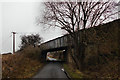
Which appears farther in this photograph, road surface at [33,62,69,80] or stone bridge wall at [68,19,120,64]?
road surface at [33,62,69,80]

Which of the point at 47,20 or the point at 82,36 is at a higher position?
the point at 47,20

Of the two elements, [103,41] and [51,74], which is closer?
[103,41]

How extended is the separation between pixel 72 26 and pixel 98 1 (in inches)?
156

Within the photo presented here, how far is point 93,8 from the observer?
39.3 ft

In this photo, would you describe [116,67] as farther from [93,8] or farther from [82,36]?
[93,8]

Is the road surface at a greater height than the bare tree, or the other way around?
the bare tree

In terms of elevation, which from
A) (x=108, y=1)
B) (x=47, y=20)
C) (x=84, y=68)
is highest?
(x=108, y=1)

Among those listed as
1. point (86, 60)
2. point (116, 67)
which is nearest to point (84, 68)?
point (86, 60)

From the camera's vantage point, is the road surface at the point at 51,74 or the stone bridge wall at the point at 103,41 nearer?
the stone bridge wall at the point at 103,41

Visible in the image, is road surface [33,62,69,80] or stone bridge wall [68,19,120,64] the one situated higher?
stone bridge wall [68,19,120,64]

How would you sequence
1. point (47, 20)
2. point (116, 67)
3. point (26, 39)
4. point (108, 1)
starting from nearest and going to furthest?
1. point (116, 67)
2. point (108, 1)
3. point (47, 20)
4. point (26, 39)

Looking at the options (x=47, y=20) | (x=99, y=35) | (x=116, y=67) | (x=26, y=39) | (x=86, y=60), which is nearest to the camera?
(x=116, y=67)

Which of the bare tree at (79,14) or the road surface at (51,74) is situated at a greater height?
the bare tree at (79,14)

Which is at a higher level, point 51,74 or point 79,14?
point 79,14
